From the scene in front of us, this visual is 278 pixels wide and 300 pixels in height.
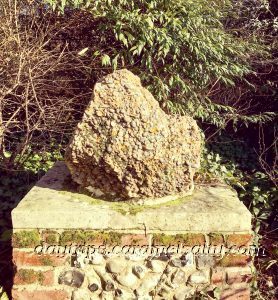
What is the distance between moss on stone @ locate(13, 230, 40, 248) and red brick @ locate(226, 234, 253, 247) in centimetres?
113

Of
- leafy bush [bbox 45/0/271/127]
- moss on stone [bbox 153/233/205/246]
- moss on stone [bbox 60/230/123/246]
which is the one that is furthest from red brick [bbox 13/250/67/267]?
leafy bush [bbox 45/0/271/127]

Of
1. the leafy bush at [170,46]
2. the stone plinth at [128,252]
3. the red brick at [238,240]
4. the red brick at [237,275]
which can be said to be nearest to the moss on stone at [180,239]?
the stone plinth at [128,252]

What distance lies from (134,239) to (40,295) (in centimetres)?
65

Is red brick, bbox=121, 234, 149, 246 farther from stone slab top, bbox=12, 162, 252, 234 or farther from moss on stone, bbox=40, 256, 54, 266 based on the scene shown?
moss on stone, bbox=40, 256, 54, 266

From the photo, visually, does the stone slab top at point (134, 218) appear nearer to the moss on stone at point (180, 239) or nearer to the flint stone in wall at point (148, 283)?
the moss on stone at point (180, 239)

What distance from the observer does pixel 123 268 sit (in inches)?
92.3

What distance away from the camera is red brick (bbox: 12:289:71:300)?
2326 mm

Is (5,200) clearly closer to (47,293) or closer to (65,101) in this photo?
(65,101)

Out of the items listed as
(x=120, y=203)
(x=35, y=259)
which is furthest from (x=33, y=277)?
(x=120, y=203)

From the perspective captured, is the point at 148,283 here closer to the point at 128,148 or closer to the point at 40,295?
the point at 40,295

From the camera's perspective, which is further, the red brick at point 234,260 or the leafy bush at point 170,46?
the leafy bush at point 170,46

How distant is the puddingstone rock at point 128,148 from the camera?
7.92 feet

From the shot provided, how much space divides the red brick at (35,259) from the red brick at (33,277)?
0.15 feet

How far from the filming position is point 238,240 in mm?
2350
